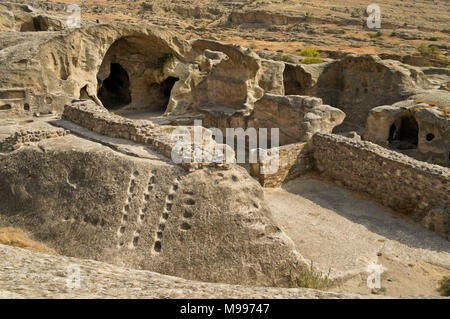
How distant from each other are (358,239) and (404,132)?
8.51m

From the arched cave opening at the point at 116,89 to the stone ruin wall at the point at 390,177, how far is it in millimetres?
11740

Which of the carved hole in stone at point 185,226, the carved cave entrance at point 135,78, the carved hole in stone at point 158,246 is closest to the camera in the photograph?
the carved hole in stone at point 158,246

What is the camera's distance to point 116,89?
20.0 metres

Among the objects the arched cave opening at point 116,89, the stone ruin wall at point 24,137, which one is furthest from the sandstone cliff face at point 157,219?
the arched cave opening at point 116,89

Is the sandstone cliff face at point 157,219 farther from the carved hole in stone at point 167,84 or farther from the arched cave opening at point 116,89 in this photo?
the carved hole in stone at point 167,84

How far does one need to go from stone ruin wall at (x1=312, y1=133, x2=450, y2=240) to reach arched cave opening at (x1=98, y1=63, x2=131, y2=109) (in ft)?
38.5

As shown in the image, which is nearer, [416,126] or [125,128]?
[125,128]

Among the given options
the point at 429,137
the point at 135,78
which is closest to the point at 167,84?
the point at 135,78

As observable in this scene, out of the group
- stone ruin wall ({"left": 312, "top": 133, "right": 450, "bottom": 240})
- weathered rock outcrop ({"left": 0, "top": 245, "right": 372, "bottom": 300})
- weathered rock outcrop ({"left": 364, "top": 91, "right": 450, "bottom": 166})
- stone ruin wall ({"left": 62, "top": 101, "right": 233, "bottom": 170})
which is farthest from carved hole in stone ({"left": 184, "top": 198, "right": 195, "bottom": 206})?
weathered rock outcrop ({"left": 364, "top": 91, "right": 450, "bottom": 166})

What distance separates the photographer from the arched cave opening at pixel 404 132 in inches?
559

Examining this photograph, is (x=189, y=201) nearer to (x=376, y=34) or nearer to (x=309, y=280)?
(x=309, y=280)

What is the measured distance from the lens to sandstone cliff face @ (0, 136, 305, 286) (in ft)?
19.1

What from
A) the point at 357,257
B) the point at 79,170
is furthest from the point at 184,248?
the point at 357,257
